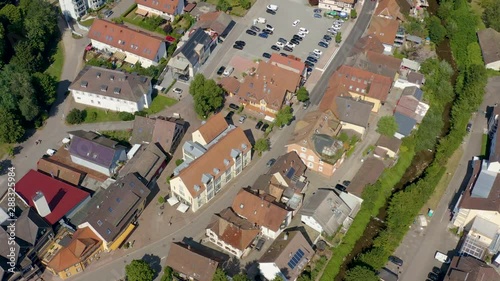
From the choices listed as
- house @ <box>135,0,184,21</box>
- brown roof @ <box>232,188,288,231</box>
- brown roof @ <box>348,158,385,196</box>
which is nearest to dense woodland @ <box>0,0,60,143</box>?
house @ <box>135,0,184,21</box>

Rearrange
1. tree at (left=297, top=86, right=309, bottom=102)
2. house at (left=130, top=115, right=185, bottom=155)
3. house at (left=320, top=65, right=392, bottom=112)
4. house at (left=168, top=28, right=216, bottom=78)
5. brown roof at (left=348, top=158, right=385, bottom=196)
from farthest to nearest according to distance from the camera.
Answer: house at (left=168, top=28, right=216, bottom=78)
tree at (left=297, top=86, right=309, bottom=102)
house at (left=320, top=65, right=392, bottom=112)
house at (left=130, top=115, right=185, bottom=155)
brown roof at (left=348, top=158, right=385, bottom=196)

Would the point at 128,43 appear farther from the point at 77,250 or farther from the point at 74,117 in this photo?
the point at 77,250

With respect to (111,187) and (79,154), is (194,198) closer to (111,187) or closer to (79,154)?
(111,187)

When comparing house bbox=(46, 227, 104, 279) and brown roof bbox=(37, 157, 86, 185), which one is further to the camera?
brown roof bbox=(37, 157, 86, 185)

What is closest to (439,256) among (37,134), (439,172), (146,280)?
(439,172)

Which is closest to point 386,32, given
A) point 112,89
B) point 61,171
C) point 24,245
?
point 112,89

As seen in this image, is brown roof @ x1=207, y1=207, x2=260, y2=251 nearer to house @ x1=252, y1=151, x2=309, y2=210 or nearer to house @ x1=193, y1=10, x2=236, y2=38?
house @ x1=252, y1=151, x2=309, y2=210

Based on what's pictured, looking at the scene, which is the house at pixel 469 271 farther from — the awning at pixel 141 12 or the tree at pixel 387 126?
the awning at pixel 141 12
